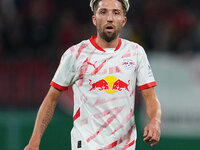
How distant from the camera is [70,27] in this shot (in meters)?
10.4

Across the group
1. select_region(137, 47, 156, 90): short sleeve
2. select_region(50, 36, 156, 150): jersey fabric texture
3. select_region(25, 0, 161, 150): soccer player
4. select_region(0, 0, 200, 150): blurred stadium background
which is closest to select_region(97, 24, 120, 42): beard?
select_region(25, 0, 161, 150): soccer player

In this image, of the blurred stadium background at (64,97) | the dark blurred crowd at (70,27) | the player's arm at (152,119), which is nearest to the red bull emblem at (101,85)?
the player's arm at (152,119)

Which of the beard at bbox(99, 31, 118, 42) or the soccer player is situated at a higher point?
the beard at bbox(99, 31, 118, 42)

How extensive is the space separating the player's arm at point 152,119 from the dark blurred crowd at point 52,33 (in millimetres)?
4469

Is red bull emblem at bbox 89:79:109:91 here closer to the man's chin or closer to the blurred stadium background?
the man's chin

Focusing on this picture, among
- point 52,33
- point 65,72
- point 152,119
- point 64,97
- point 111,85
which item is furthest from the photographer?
point 52,33

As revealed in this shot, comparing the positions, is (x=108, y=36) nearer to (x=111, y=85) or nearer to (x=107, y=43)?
(x=107, y=43)

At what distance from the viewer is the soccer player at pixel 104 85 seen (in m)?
4.70

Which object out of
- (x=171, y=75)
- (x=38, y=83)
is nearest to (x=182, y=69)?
(x=171, y=75)

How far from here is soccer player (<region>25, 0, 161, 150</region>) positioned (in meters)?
4.70

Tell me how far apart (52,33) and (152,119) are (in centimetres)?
608

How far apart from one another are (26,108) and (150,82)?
466 centimetres

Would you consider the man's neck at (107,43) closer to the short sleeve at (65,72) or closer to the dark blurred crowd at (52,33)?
the short sleeve at (65,72)

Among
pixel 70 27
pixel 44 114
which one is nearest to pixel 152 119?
pixel 44 114
